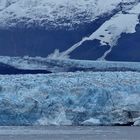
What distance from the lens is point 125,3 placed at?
25469mm

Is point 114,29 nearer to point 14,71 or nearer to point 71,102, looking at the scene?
point 14,71

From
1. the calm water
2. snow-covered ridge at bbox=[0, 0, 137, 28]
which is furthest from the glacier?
snow-covered ridge at bbox=[0, 0, 137, 28]

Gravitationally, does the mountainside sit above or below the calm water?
above

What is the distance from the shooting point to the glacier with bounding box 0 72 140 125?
71.4ft

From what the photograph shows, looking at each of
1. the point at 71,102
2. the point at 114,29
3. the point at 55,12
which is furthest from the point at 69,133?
the point at 55,12

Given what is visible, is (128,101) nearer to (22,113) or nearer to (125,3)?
(22,113)

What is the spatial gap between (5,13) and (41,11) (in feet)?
3.39

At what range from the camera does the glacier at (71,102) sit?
71.4 ft

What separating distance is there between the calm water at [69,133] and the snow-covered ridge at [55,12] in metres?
4.21

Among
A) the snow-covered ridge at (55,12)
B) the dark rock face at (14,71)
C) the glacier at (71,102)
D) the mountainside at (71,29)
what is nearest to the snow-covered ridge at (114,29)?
the mountainside at (71,29)

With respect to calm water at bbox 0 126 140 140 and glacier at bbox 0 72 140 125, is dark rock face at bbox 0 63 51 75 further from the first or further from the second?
calm water at bbox 0 126 140 140

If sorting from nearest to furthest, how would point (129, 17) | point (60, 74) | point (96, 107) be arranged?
1. point (96, 107)
2. point (60, 74)
3. point (129, 17)

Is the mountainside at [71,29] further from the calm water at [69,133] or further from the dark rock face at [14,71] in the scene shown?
the calm water at [69,133]

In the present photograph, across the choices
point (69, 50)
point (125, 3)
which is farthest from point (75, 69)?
point (125, 3)
